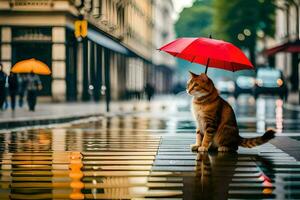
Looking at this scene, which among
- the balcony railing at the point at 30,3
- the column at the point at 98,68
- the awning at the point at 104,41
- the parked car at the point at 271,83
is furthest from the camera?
the parked car at the point at 271,83

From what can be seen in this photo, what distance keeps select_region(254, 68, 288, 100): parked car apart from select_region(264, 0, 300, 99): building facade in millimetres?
1533

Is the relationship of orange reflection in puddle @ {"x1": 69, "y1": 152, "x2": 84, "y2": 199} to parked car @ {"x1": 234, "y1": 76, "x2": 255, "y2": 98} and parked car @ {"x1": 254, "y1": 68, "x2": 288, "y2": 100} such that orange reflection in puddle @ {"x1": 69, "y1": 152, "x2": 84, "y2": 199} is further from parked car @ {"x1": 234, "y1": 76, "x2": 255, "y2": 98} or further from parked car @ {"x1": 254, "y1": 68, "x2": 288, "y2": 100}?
parked car @ {"x1": 234, "y1": 76, "x2": 255, "y2": 98}

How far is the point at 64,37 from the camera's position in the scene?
39.7 metres

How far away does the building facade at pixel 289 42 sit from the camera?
5062 centimetres

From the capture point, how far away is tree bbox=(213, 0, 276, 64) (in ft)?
271

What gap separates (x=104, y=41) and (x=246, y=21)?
4229 centimetres

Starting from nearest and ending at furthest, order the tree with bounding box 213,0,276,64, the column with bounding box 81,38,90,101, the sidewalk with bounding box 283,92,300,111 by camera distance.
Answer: the sidewalk with bounding box 283,92,300,111
the column with bounding box 81,38,90,101
the tree with bounding box 213,0,276,64

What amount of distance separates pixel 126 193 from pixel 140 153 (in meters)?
4.41

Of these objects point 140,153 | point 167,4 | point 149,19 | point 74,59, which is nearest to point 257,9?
point 149,19

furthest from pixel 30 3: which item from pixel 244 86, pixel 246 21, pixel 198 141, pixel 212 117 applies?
pixel 246 21

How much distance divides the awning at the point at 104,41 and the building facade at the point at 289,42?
9737mm

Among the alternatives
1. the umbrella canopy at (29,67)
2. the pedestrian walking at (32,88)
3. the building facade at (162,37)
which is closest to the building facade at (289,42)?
the pedestrian walking at (32,88)

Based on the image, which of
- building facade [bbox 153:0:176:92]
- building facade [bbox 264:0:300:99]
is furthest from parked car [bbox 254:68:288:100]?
building facade [bbox 153:0:176:92]

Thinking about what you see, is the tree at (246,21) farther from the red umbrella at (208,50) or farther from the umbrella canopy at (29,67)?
the red umbrella at (208,50)
